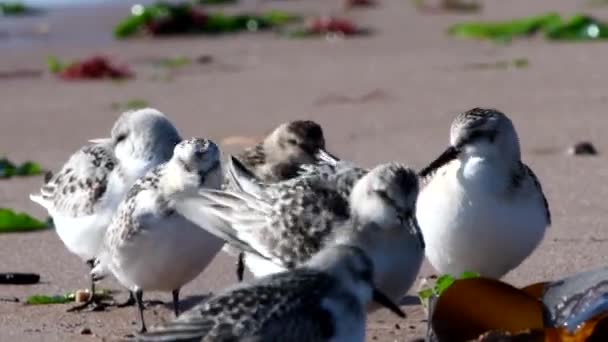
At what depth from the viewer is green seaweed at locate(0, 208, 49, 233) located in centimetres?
Answer: 809

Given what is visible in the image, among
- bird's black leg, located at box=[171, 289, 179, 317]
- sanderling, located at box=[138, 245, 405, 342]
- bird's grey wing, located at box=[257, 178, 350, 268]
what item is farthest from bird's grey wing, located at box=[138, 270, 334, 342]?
bird's black leg, located at box=[171, 289, 179, 317]

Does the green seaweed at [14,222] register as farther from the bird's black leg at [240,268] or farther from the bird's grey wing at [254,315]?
the bird's grey wing at [254,315]

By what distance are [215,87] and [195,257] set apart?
616 centimetres

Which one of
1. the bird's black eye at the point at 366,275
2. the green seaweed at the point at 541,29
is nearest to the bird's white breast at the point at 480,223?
the bird's black eye at the point at 366,275

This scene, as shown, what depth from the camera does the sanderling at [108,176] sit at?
7.28m

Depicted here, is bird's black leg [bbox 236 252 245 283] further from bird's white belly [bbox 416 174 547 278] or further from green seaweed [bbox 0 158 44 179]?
green seaweed [bbox 0 158 44 179]

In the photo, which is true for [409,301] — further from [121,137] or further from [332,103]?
[332,103]

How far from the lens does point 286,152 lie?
7504mm

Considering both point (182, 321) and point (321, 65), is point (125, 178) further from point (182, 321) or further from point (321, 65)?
point (321, 65)

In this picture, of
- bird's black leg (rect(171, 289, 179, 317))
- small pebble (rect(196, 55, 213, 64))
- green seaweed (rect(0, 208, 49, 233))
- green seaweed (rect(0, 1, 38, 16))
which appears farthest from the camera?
green seaweed (rect(0, 1, 38, 16))

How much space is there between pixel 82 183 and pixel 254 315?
292 cm

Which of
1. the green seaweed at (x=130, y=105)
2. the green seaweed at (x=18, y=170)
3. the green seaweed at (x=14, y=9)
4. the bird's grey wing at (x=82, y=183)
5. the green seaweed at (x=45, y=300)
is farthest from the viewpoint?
Result: the green seaweed at (x=14, y=9)

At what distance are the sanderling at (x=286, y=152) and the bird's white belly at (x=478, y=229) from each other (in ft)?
3.53

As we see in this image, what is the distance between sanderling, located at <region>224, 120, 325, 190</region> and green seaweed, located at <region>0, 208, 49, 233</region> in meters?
1.29
